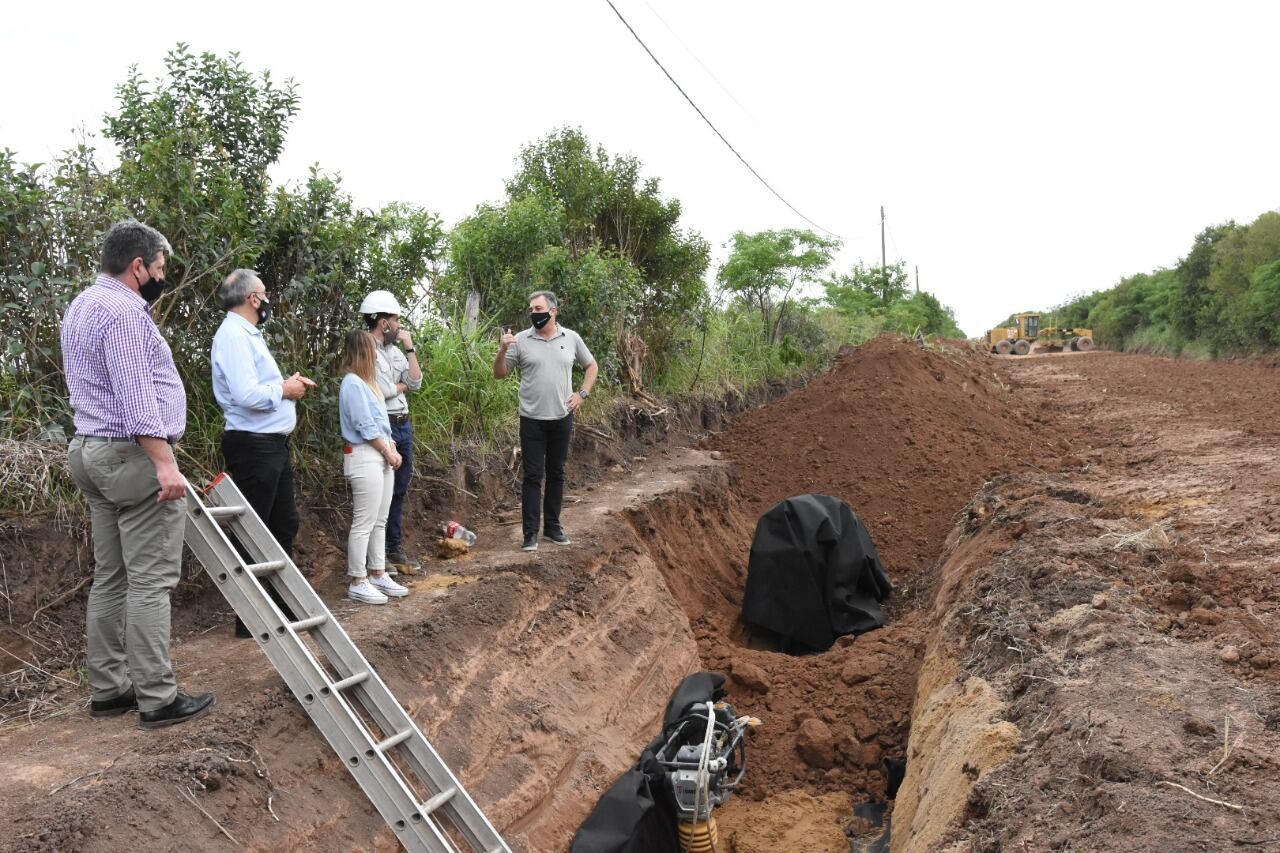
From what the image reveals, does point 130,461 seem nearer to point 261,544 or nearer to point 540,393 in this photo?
point 261,544

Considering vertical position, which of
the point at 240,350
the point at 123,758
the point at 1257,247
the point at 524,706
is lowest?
the point at 524,706

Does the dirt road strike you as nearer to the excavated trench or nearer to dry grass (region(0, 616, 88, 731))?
the excavated trench

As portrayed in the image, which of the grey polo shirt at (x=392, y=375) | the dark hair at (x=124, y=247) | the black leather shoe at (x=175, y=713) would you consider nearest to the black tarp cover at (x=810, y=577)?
the grey polo shirt at (x=392, y=375)

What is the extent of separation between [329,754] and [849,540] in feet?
16.1

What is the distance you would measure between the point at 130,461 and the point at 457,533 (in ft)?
10.7

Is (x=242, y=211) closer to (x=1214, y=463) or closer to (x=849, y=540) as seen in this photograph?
(x=849, y=540)

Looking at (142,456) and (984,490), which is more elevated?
(142,456)

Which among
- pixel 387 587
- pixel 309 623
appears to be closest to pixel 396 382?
pixel 387 587

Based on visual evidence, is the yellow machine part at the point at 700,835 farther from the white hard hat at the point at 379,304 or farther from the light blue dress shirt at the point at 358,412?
the white hard hat at the point at 379,304

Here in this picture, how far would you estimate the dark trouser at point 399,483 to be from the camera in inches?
241

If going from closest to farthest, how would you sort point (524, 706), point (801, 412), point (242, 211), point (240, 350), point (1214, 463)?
point (240, 350)
point (524, 706)
point (242, 211)
point (1214, 463)
point (801, 412)

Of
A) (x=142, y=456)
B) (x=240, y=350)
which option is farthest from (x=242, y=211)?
(x=142, y=456)

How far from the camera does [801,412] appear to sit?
12594mm

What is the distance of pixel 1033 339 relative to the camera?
143 ft
